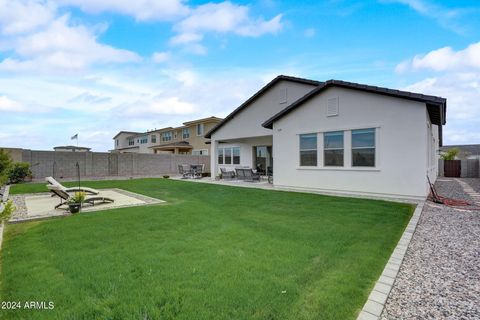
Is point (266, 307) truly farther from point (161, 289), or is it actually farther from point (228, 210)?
point (228, 210)

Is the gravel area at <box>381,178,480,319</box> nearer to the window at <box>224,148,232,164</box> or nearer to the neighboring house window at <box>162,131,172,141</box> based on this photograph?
the window at <box>224,148,232,164</box>

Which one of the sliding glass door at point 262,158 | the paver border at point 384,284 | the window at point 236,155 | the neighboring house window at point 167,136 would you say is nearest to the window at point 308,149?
the paver border at point 384,284

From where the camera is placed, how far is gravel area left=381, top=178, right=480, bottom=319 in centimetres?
291

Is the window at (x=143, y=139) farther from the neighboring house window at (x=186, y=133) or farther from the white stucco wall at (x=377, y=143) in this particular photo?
the white stucco wall at (x=377, y=143)

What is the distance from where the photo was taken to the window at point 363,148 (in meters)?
10.5

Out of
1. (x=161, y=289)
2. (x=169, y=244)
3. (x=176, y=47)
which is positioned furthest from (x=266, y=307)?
(x=176, y=47)

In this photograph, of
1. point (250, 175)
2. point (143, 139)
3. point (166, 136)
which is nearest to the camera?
point (250, 175)

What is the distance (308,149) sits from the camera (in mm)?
12438

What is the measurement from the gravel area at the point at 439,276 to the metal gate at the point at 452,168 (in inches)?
Result: 801

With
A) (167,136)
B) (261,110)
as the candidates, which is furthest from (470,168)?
(167,136)

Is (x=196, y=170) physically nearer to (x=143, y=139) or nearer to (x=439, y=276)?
(x=439, y=276)

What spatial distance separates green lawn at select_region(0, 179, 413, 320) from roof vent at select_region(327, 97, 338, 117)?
556cm

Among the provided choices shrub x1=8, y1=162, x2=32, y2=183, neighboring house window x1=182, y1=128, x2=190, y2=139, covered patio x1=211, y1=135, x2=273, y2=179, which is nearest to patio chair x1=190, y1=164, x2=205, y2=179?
covered patio x1=211, y1=135, x2=273, y2=179

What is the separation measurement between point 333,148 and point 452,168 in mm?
18506
